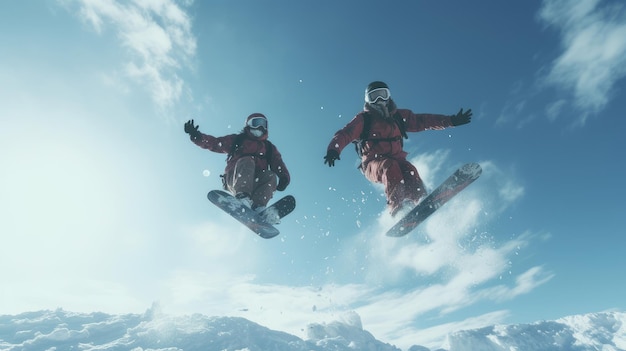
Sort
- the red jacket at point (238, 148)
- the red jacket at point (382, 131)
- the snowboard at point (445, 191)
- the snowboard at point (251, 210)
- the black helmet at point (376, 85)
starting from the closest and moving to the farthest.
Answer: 1. the snowboard at point (445, 191)
2. the snowboard at point (251, 210)
3. the red jacket at point (382, 131)
4. the black helmet at point (376, 85)
5. the red jacket at point (238, 148)

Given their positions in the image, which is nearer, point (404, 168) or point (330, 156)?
point (330, 156)

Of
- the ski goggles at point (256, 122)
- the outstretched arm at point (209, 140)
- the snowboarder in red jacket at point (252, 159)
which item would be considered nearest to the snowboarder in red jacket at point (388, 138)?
the snowboarder in red jacket at point (252, 159)

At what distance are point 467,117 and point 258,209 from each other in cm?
558

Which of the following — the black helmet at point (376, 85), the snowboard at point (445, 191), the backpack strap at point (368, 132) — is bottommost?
the snowboard at point (445, 191)

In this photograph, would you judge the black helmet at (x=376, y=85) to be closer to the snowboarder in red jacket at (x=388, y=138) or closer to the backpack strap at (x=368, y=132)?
the snowboarder in red jacket at (x=388, y=138)

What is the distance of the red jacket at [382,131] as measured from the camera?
8.46 m

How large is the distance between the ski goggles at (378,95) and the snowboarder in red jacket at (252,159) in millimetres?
2798

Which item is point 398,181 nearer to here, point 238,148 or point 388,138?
point 388,138

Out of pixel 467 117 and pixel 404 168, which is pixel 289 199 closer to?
pixel 404 168

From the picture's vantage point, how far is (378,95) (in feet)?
28.6

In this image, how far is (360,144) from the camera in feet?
29.4

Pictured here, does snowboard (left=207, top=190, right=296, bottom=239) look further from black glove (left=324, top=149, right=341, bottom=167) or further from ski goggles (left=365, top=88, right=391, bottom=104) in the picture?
ski goggles (left=365, top=88, right=391, bottom=104)

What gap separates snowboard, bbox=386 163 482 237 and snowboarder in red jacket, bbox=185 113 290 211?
3.36 m

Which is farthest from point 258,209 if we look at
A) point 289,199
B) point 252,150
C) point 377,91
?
point 377,91
